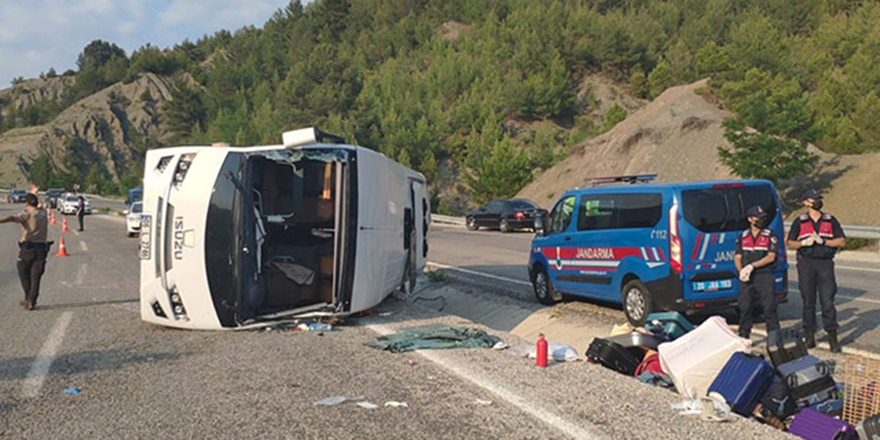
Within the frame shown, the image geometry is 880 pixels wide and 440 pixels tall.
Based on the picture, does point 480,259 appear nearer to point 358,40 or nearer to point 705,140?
→ point 705,140

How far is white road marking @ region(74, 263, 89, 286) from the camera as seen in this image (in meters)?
14.4

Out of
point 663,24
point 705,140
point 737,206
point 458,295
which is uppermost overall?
point 663,24

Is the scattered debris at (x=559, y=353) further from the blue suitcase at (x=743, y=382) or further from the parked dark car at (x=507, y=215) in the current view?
the parked dark car at (x=507, y=215)

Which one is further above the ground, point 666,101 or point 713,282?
point 666,101

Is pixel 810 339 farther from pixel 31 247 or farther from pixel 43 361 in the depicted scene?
pixel 31 247

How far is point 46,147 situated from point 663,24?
94.9 meters

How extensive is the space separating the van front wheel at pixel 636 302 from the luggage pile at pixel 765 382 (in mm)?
2798

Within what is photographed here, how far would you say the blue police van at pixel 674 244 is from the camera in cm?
890

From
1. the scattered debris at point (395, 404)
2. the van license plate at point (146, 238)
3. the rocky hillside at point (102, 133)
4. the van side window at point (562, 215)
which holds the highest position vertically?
the rocky hillside at point (102, 133)

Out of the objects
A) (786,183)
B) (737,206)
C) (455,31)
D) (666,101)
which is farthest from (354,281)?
(455,31)

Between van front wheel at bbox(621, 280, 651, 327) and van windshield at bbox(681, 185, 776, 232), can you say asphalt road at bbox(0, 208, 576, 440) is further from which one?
van windshield at bbox(681, 185, 776, 232)

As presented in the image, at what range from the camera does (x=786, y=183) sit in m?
32.1

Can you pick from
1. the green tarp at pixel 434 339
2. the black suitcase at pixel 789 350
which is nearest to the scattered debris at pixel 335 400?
the green tarp at pixel 434 339

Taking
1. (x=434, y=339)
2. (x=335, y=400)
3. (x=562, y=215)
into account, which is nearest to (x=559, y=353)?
(x=434, y=339)
